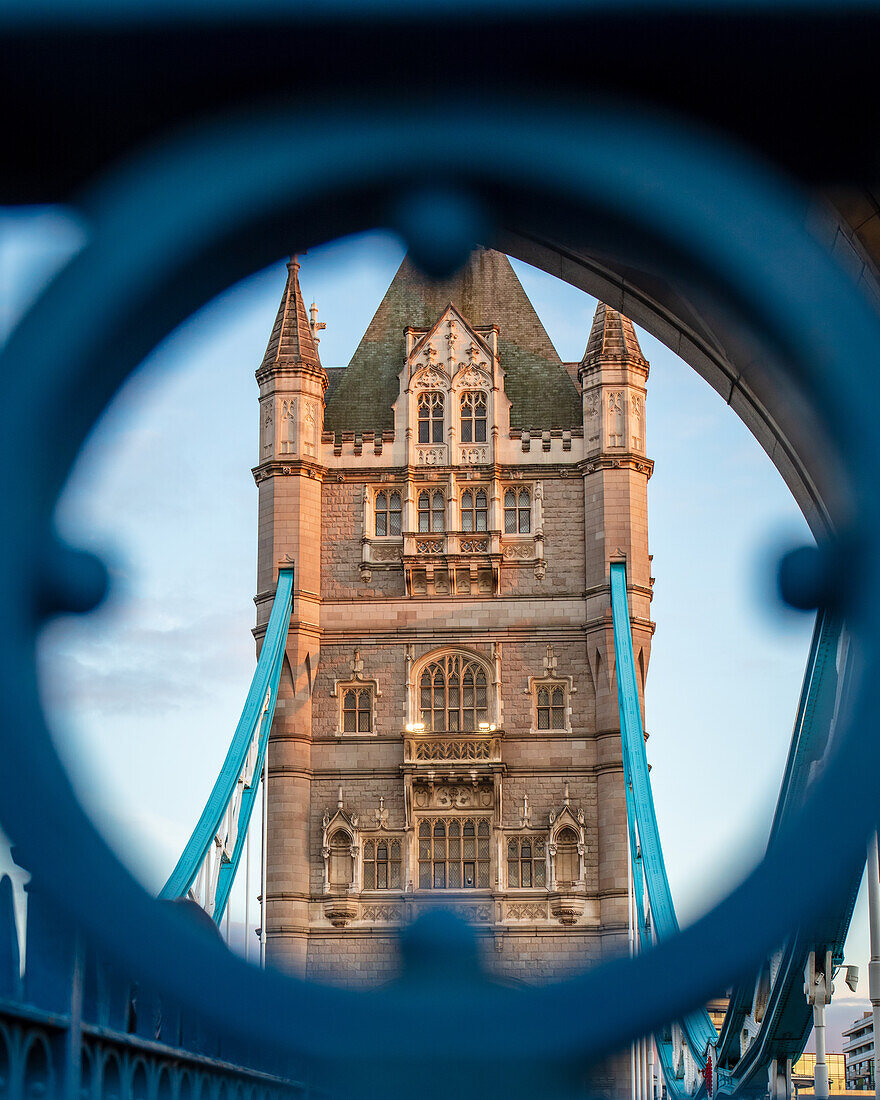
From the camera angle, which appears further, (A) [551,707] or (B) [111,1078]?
(A) [551,707]

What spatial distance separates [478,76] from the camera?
106 cm

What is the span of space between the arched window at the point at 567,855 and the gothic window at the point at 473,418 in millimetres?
7582

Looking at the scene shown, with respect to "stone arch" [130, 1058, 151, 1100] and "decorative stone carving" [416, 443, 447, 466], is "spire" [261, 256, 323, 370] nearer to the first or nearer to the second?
"decorative stone carving" [416, 443, 447, 466]

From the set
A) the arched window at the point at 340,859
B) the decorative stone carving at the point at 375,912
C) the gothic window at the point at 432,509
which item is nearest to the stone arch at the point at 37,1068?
the decorative stone carving at the point at 375,912

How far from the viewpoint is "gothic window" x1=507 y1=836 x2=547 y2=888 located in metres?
26.7

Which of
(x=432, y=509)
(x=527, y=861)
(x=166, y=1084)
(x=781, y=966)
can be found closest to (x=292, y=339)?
(x=432, y=509)

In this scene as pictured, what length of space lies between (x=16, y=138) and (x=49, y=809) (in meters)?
0.48

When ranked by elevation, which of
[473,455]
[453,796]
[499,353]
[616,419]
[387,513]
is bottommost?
[453,796]

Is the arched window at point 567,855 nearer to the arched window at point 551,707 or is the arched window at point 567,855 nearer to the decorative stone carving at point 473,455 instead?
the arched window at point 551,707

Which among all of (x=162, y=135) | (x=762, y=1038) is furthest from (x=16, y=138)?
(x=762, y=1038)

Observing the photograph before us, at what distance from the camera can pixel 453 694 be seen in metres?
27.8

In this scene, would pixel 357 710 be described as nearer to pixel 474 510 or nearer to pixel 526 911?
pixel 474 510

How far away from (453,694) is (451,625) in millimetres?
1224

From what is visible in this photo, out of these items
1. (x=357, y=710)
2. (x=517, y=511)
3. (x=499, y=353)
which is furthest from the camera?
(x=499, y=353)
